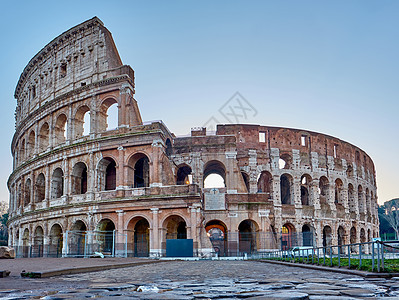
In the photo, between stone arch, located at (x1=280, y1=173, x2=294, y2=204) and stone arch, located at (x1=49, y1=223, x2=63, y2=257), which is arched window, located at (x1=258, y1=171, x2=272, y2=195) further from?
stone arch, located at (x1=49, y1=223, x2=63, y2=257)

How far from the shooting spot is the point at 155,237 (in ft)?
74.1

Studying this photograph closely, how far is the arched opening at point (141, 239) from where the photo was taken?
22.9 m

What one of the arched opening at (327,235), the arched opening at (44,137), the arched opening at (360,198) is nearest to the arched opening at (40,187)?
the arched opening at (44,137)

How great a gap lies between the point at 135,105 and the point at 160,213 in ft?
24.4

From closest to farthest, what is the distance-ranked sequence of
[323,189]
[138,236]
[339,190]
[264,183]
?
[138,236] → [264,183] → [323,189] → [339,190]

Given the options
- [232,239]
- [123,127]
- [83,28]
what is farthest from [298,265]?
[83,28]

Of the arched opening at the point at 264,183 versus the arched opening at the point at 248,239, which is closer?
the arched opening at the point at 248,239

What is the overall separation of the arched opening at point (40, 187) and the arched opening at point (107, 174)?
231 inches

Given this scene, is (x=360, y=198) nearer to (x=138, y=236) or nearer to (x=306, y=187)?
(x=306, y=187)

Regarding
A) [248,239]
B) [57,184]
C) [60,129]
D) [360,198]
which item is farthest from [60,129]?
[360,198]

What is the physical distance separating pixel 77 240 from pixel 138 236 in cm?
373

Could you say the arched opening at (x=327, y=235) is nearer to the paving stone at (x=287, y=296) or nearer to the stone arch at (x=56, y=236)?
the stone arch at (x=56, y=236)

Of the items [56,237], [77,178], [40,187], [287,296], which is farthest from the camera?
A: [40,187]

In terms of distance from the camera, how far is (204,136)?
27703mm
